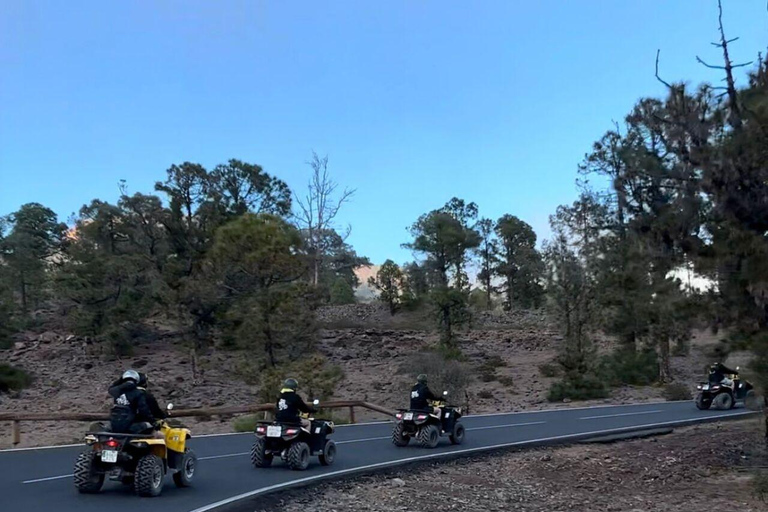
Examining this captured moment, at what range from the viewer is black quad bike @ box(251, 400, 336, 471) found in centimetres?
1489

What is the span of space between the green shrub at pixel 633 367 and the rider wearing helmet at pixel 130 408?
32.8m

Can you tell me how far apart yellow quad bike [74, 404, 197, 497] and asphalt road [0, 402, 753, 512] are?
20cm

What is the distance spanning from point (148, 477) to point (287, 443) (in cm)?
413

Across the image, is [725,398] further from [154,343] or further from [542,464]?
[154,343]

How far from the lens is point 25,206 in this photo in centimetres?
6334

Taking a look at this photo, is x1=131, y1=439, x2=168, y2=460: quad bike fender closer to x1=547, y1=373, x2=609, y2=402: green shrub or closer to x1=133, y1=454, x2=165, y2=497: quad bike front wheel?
x1=133, y1=454, x2=165, y2=497: quad bike front wheel

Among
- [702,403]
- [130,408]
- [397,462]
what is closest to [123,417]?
[130,408]

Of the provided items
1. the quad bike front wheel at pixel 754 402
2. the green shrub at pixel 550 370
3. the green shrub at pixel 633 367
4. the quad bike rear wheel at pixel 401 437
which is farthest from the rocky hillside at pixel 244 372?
the quad bike front wheel at pixel 754 402

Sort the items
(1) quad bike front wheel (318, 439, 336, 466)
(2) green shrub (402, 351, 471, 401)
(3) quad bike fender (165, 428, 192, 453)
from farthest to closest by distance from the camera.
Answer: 1. (2) green shrub (402, 351, 471, 401)
2. (1) quad bike front wheel (318, 439, 336, 466)
3. (3) quad bike fender (165, 428, 192, 453)

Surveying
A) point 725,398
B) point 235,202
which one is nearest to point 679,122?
point 725,398


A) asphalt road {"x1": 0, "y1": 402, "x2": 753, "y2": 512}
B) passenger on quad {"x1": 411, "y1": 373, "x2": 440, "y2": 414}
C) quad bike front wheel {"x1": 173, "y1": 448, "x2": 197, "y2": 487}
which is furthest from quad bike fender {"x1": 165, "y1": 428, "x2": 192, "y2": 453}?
passenger on quad {"x1": 411, "y1": 373, "x2": 440, "y2": 414}

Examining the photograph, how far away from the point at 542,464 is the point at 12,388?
29.2m

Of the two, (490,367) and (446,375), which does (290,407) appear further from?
(490,367)

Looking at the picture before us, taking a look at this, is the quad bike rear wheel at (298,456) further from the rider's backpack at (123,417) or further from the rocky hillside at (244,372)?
the rocky hillside at (244,372)
